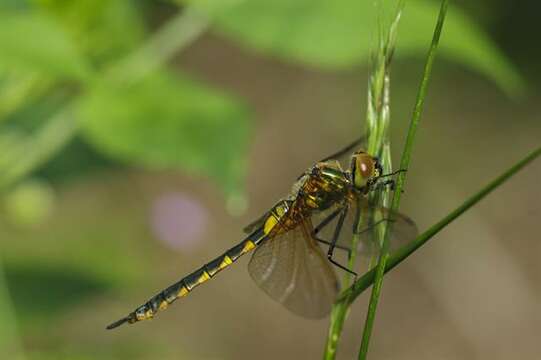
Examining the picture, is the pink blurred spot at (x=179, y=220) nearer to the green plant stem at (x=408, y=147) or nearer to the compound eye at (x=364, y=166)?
the compound eye at (x=364, y=166)

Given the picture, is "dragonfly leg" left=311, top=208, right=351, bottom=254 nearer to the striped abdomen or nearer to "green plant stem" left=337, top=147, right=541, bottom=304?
the striped abdomen

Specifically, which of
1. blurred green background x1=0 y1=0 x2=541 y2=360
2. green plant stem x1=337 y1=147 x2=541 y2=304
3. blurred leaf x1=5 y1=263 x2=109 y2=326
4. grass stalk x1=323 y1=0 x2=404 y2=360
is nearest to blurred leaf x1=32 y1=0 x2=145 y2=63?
blurred green background x1=0 y1=0 x2=541 y2=360

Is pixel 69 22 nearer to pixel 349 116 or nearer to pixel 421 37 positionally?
pixel 421 37

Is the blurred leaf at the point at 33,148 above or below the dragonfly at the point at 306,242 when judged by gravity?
above

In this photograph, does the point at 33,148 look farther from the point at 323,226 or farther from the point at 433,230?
the point at 433,230

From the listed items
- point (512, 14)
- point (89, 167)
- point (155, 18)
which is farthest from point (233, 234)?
point (89, 167)

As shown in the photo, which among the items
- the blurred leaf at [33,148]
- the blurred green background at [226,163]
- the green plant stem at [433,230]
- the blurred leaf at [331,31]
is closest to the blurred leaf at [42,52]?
the blurred green background at [226,163]
